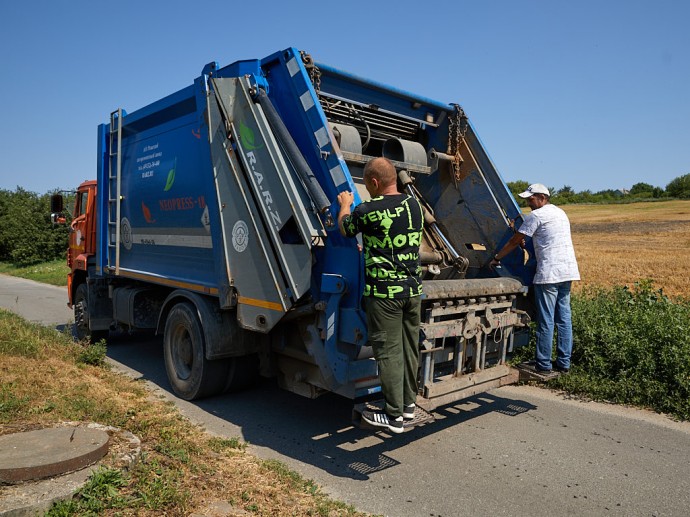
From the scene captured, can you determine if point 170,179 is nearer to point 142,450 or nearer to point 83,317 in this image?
point 142,450

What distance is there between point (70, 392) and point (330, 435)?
7.39 ft

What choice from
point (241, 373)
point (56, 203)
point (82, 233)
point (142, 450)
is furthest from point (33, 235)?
point (142, 450)

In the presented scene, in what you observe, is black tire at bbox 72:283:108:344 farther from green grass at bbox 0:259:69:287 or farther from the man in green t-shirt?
green grass at bbox 0:259:69:287

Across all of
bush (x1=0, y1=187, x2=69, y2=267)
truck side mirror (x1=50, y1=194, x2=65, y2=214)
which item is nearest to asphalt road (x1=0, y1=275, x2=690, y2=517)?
truck side mirror (x1=50, y1=194, x2=65, y2=214)

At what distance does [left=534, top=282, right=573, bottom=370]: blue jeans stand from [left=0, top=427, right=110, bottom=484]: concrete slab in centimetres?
353

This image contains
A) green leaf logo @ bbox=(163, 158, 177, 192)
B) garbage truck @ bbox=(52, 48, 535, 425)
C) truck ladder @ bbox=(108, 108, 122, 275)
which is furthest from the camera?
truck ladder @ bbox=(108, 108, 122, 275)

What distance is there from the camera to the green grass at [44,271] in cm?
1863

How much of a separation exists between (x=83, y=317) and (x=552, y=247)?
6.42 meters

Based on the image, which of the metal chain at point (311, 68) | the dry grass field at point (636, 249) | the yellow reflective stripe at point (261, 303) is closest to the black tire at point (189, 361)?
the yellow reflective stripe at point (261, 303)

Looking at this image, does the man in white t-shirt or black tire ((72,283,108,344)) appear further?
black tire ((72,283,108,344))

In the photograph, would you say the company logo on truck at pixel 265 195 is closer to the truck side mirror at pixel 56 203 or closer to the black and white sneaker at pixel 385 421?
the black and white sneaker at pixel 385 421

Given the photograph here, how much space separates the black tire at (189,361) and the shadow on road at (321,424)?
19cm

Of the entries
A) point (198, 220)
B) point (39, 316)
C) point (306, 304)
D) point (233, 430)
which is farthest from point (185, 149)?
point (39, 316)

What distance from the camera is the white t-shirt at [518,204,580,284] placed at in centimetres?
487
